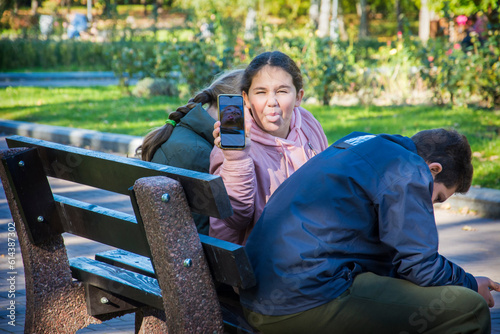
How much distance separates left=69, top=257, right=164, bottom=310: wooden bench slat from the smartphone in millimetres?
664

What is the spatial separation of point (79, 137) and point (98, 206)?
7277 millimetres

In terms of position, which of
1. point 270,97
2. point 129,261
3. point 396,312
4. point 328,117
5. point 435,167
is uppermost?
point 270,97

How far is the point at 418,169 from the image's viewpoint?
2.14 metres

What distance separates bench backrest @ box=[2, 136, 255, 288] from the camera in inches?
81.0

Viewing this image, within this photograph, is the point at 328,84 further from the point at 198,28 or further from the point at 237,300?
the point at 237,300

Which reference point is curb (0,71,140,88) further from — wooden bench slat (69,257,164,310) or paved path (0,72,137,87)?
wooden bench slat (69,257,164,310)

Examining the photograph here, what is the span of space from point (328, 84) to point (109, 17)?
16264mm

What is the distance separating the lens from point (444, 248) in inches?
207

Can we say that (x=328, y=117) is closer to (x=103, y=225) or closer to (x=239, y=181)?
(x=239, y=181)

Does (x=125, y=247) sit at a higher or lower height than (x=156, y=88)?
higher

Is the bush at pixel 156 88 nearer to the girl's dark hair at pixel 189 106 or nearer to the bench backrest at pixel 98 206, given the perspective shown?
the girl's dark hair at pixel 189 106

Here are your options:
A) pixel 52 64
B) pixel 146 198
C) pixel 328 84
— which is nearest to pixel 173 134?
pixel 146 198

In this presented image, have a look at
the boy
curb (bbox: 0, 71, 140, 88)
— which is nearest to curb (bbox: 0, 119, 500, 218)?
the boy

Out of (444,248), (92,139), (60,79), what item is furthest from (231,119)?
(60,79)
